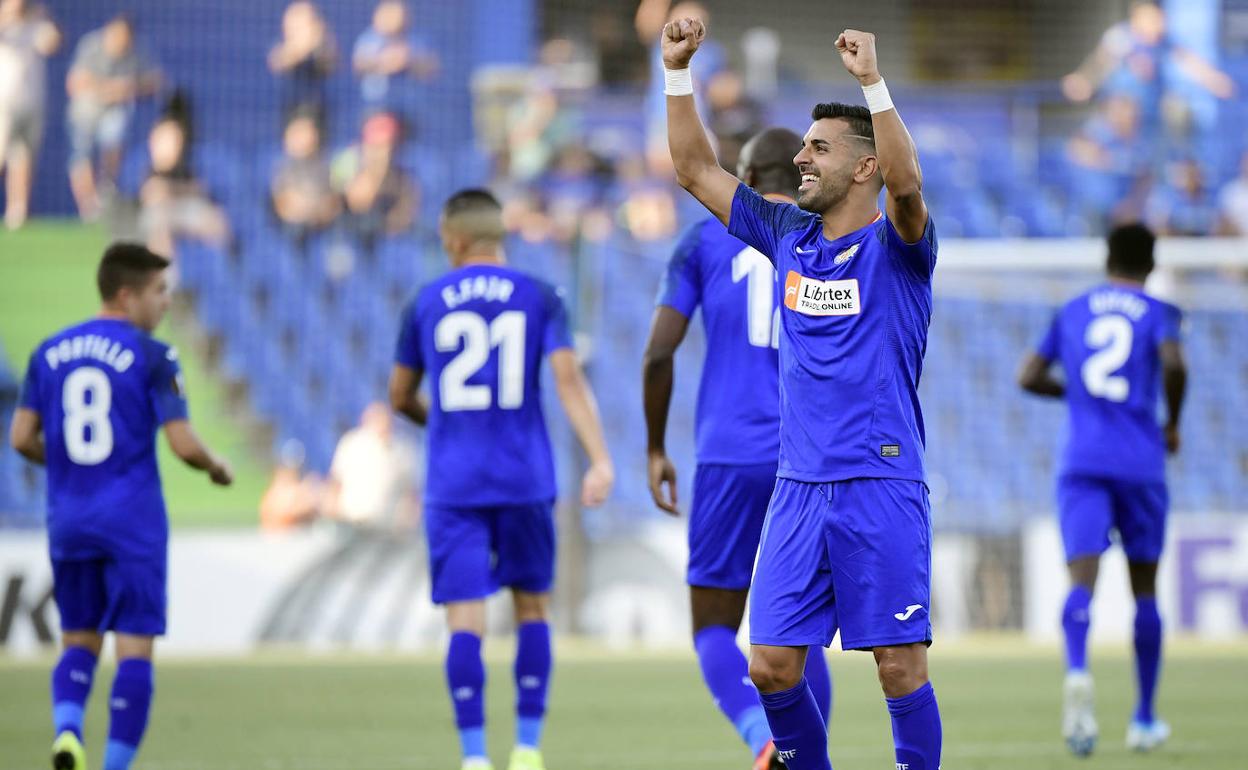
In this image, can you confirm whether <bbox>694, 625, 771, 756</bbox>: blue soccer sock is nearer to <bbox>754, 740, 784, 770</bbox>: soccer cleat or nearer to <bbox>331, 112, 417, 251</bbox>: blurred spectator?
<bbox>754, 740, 784, 770</bbox>: soccer cleat

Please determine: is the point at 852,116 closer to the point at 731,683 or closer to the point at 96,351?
the point at 731,683

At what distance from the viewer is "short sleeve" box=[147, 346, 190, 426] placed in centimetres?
670

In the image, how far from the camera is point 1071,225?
1791 centimetres

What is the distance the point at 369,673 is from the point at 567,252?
17.3 feet

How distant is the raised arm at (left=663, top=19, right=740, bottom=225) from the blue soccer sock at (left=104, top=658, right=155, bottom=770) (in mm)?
2818

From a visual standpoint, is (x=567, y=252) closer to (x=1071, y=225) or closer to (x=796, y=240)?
(x=1071, y=225)

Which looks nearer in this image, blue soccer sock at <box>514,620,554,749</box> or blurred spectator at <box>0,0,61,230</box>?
blue soccer sock at <box>514,620,554,749</box>

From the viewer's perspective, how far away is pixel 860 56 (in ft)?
15.0

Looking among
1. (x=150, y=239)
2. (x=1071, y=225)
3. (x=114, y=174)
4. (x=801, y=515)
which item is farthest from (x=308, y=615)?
(x=801, y=515)

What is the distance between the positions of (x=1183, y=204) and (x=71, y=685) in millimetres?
13756

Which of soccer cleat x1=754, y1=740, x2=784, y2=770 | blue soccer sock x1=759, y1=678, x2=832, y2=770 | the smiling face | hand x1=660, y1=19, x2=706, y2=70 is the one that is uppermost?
hand x1=660, y1=19, x2=706, y2=70

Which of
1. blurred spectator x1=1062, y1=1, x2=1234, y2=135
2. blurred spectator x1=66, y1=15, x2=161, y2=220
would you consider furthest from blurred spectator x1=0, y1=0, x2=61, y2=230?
blurred spectator x1=1062, y1=1, x2=1234, y2=135

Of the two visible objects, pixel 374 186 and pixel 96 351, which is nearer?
pixel 96 351

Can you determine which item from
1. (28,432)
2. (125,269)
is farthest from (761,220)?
(28,432)
